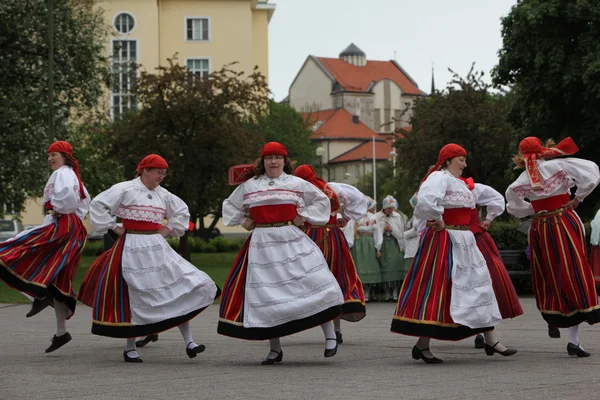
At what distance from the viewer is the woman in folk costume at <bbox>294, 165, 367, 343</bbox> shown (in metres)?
12.3

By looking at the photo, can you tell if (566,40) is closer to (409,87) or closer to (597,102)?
(597,102)

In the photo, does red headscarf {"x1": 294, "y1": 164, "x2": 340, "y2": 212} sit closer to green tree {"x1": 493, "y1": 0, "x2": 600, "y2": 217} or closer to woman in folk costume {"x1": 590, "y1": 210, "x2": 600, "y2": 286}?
woman in folk costume {"x1": 590, "y1": 210, "x2": 600, "y2": 286}

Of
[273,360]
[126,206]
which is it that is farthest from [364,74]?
[273,360]

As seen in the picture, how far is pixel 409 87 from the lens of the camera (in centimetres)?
15350

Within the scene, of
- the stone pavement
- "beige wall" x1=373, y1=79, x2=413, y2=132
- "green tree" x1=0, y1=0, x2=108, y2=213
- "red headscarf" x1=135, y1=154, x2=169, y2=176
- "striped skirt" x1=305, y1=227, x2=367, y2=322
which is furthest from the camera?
"beige wall" x1=373, y1=79, x2=413, y2=132

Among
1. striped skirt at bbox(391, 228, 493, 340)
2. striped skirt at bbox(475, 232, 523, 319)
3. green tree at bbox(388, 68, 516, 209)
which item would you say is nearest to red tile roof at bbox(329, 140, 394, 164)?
green tree at bbox(388, 68, 516, 209)

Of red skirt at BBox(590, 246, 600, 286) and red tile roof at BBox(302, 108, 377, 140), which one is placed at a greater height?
red tile roof at BBox(302, 108, 377, 140)

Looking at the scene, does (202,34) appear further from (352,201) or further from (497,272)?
(497,272)

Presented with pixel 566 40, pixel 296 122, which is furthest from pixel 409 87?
pixel 566 40

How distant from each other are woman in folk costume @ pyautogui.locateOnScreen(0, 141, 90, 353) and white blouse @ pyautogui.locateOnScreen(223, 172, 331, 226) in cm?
190

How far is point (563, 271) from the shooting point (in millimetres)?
10383

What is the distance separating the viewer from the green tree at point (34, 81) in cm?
2848

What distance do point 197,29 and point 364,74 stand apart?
70772 millimetres

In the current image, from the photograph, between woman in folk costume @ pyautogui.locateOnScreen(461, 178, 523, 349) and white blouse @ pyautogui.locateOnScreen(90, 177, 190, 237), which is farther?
white blouse @ pyautogui.locateOnScreen(90, 177, 190, 237)
